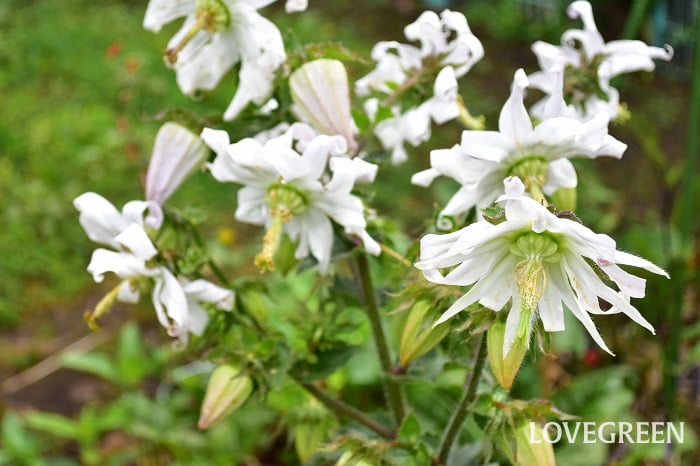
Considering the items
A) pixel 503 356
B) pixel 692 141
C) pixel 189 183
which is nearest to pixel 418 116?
pixel 503 356

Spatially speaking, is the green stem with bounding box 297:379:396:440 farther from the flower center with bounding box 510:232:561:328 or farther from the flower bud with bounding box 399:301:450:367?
the flower center with bounding box 510:232:561:328

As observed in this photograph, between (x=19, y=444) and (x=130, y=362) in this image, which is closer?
(x=19, y=444)

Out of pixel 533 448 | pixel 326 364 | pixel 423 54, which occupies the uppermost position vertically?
pixel 423 54

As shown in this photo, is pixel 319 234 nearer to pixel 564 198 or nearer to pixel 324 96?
pixel 324 96

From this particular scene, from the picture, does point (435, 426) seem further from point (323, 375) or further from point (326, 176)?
point (326, 176)

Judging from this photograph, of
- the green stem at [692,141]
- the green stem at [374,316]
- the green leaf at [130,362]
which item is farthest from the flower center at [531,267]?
the green leaf at [130,362]
